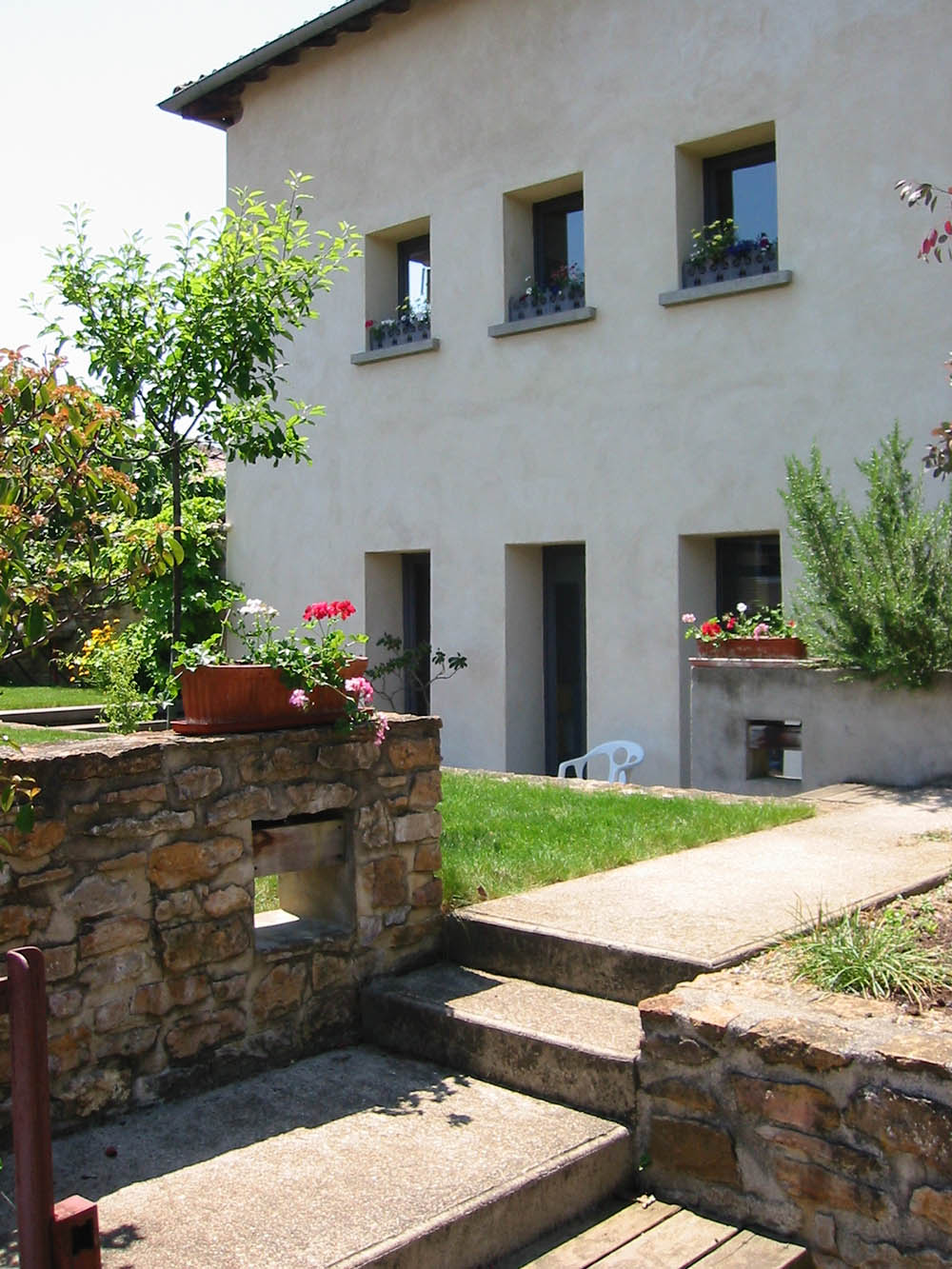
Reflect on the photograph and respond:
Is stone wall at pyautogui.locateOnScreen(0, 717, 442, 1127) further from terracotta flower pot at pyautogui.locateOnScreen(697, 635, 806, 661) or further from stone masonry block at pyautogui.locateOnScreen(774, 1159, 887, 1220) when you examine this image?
terracotta flower pot at pyautogui.locateOnScreen(697, 635, 806, 661)

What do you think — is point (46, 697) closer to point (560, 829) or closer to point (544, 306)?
point (544, 306)

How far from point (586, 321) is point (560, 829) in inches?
221

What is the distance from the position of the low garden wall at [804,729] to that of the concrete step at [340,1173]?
4.51 metres

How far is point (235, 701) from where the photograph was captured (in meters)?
4.54

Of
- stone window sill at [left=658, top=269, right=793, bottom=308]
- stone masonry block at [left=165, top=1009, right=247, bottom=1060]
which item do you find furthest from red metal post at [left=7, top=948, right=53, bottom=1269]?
stone window sill at [left=658, top=269, right=793, bottom=308]

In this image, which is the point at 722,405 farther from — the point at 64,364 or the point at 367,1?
the point at 64,364

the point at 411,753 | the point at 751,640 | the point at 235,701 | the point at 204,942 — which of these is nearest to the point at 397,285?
the point at 751,640

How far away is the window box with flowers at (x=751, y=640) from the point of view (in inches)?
345

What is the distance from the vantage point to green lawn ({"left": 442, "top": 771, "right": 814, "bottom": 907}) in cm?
564

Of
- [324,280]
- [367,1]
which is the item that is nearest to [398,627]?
[367,1]

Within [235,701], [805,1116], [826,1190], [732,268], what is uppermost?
[732,268]

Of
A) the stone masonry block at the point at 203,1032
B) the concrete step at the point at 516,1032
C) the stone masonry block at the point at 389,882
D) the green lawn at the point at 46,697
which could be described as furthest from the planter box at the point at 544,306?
the stone masonry block at the point at 203,1032

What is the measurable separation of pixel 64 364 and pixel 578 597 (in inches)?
333

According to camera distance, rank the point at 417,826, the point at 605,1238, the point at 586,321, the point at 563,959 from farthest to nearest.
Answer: the point at 586,321 → the point at 417,826 → the point at 563,959 → the point at 605,1238
